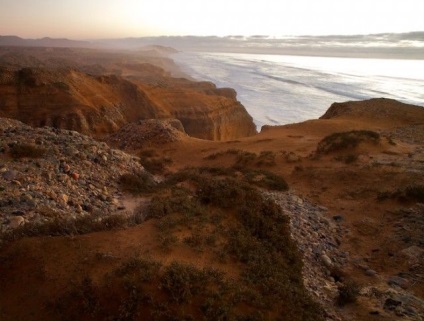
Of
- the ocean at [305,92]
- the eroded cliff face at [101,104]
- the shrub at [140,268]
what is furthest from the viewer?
the ocean at [305,92]

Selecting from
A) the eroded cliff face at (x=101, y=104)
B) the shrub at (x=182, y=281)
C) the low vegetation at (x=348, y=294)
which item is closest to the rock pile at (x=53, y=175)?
the shrub at (x=182, y=281)

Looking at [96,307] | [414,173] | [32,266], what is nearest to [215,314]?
[96,307]

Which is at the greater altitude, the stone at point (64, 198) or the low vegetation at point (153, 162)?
the stone at point (64, 198)

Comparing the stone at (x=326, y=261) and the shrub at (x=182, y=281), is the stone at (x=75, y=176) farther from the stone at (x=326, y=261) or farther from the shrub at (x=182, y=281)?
the stone at (x=326, y=261)

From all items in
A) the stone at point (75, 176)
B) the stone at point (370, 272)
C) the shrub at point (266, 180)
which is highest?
the stone at point (75, 176)

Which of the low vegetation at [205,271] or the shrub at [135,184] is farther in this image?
the shrub at [135,184]

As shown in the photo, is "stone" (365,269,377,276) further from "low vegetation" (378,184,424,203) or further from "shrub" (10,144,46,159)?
"shrub" (10,144,46,159)

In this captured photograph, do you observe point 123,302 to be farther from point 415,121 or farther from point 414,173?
point 415,121
